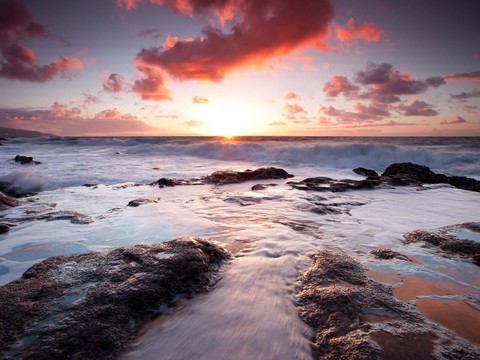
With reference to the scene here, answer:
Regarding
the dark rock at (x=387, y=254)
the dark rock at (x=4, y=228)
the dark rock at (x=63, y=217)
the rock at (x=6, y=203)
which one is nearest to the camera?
the dark rock at (x=387, y=254)

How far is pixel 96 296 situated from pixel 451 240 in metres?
3.98

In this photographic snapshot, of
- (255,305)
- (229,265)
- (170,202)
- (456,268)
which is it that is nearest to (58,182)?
(170,202)

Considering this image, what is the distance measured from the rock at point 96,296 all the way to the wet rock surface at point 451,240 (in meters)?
2.68

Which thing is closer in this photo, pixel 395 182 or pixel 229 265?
pixel 229 265

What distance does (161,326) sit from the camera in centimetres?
205

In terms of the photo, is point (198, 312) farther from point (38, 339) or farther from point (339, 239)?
point (339, 239)

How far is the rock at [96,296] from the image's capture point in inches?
67.8

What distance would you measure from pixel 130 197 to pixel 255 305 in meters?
5.59

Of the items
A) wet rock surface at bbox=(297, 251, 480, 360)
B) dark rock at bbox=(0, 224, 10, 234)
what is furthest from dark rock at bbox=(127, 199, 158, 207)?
wet rock surface at bbox=(297, 251, 480, 360)

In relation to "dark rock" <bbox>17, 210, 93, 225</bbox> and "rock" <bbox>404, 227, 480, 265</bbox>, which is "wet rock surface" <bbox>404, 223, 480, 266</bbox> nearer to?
"rock" <bbox>404, 227, 480, 265</bbox>

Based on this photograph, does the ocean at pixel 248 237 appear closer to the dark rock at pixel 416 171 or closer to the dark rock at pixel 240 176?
the dark rock at pixel 240 176

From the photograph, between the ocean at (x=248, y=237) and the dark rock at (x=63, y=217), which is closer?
the ocean at (x=248, y=237)

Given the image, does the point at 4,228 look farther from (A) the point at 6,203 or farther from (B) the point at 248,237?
(B) the point at 248,237

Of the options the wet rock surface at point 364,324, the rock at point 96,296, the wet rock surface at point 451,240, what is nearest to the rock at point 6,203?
the rock at point 96,296
